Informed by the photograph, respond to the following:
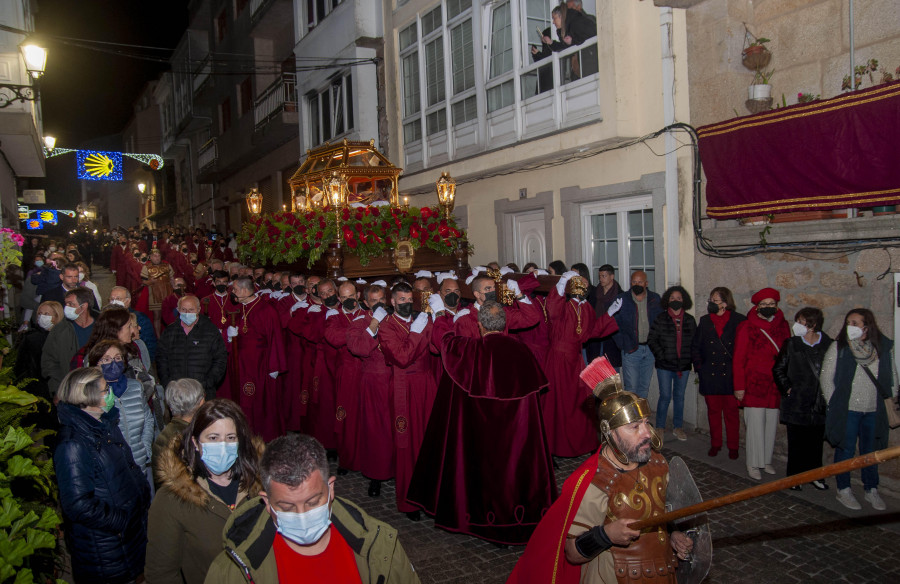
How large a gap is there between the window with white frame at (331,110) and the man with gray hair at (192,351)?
1013cm

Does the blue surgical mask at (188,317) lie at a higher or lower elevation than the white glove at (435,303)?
lower

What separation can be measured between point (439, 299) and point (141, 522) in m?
3.17

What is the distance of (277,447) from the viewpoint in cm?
237

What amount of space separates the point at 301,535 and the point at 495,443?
122 inches

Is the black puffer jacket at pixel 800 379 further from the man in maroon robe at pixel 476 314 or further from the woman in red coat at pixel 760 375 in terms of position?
the man in maroon robe at pixel 476 314

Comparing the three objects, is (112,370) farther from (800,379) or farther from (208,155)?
(208,155)

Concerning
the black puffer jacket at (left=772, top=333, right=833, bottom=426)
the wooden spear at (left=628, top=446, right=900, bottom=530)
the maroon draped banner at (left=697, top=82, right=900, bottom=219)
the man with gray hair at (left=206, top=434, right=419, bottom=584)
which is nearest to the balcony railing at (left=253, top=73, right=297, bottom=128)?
the maroon draped banner at (left=697, top=82, right=900, bottom=219)

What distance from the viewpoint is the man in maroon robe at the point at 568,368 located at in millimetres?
7340

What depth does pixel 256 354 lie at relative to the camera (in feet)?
27.0

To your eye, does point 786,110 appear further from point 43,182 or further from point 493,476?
point 43,182

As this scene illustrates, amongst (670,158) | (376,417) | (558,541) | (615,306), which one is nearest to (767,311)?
(615,306)

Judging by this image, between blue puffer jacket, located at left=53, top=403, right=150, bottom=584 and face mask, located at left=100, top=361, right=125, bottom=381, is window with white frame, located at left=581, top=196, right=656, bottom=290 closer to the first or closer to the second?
face mask, located at left=100, top=361, right=125, bottom=381

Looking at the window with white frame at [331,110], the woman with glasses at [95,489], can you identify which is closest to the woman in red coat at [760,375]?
the woman with glasses at [95,489]

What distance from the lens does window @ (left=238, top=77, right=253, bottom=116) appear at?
25.3 metres
